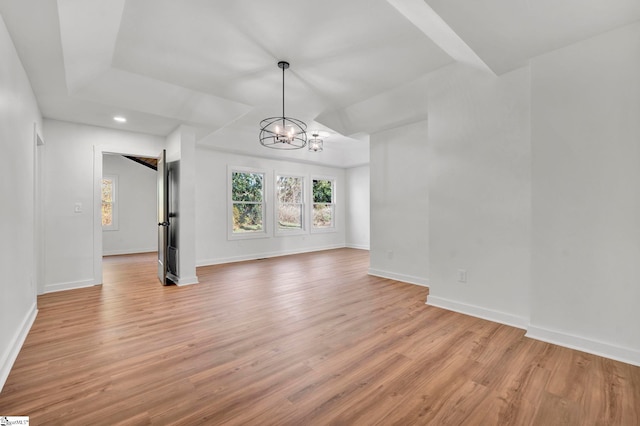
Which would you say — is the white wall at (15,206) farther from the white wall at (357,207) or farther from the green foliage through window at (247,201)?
the white wall at (357,207)

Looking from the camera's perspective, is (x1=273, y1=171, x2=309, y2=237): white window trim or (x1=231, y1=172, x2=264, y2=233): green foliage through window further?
(x1=273, y1=171, x2=309, y2=237): white window trim

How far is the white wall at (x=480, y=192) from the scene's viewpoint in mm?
2855

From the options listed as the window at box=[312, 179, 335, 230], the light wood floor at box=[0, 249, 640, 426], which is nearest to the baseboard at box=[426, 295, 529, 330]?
the light wood floor at box=[0, 249, 640, 426]

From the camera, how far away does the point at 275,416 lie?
164 cm

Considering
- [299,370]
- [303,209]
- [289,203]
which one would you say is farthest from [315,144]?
[299,370]

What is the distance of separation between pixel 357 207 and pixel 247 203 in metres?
3.50

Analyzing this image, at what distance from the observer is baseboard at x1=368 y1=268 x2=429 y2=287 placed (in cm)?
454

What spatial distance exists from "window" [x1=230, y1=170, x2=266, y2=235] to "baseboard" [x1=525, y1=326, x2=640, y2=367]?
19.0 feet

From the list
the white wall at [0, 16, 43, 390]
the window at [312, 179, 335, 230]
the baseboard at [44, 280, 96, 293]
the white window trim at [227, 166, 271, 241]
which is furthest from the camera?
the window at [312, 179, 335, 230]

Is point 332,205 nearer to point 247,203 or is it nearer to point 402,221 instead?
point 247,203

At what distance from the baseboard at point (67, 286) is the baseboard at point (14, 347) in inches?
54.3

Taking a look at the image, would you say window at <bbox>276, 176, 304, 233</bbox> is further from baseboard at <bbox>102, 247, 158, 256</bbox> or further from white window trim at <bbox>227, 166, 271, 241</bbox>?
baseboard at <bbox>102, 247, 158, 256</bbox>

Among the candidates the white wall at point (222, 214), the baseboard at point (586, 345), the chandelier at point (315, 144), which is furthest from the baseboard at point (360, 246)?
the baseboard at point (586, 345)

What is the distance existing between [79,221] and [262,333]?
12.4ft
